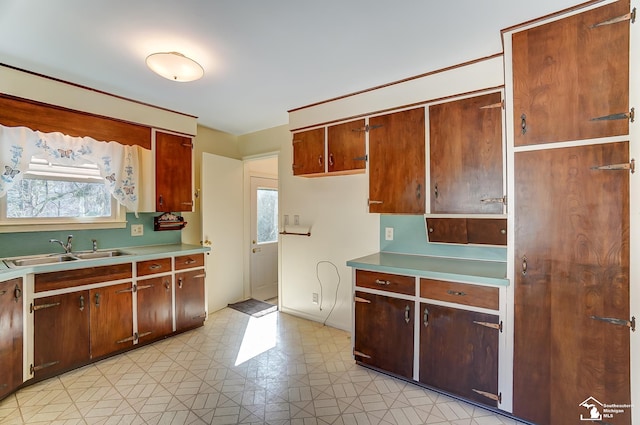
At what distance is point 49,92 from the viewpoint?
2.38 meters

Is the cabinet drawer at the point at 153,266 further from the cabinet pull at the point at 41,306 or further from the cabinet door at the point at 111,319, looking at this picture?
the cabinet pull at the point at 41,306

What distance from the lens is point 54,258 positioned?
2539mm

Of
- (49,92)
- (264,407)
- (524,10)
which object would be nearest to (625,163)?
(524,10)

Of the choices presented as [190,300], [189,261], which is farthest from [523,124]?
[190,300]

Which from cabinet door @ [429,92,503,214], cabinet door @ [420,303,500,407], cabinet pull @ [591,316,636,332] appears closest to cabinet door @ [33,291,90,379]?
cabinet door @ [420,303,500,407]

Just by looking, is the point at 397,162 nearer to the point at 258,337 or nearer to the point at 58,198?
the point at 258,337

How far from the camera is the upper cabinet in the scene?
8.93 ft

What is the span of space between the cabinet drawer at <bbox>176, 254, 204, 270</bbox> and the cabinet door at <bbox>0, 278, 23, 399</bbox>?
115cm

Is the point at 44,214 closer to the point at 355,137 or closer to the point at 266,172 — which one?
the point at 266,172

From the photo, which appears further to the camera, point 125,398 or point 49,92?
point 49,92

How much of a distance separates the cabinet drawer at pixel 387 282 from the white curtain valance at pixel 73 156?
2.30 m

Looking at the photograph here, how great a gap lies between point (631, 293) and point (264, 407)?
7.07 feet

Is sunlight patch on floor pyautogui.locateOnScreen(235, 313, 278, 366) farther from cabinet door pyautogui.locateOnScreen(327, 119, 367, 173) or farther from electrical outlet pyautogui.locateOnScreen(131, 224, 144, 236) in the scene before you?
cabinet door pyautogui.locateOnScreen(327, 119, 367, 173)
